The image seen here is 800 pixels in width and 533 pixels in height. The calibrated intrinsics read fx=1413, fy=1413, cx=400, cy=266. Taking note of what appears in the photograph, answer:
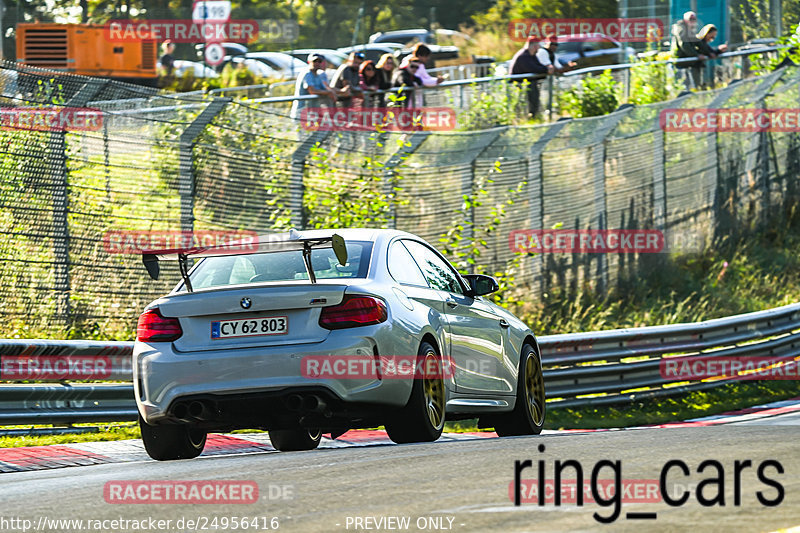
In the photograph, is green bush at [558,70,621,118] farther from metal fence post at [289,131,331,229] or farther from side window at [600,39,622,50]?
side window at [600,39,622,50]

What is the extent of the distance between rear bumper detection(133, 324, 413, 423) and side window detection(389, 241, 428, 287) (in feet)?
2.38

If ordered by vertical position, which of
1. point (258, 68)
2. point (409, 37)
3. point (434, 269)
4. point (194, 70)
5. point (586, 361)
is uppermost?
point (409, 37)

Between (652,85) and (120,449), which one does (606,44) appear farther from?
(120,449)

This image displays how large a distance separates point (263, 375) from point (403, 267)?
1.41m

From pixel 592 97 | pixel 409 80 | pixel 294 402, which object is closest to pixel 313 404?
pixel 294 402

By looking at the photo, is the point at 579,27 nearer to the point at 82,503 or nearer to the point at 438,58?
the point at 438,58

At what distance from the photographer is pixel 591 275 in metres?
20.8

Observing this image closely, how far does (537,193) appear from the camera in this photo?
66.0 feet

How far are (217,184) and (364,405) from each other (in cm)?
813

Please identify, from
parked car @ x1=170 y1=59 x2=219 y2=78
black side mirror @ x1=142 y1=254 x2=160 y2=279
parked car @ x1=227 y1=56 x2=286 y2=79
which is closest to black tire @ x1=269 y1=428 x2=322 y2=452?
black side mirror @ x1=142 y1=254 x2=160 y2=279

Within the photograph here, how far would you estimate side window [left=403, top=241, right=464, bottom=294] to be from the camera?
9773 mm

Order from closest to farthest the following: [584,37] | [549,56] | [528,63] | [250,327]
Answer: [250,327], [528,63], [549,56], [584,37]

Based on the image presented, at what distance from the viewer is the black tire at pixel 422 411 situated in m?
8.73

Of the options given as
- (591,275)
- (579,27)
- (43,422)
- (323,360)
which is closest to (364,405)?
(323,360)
